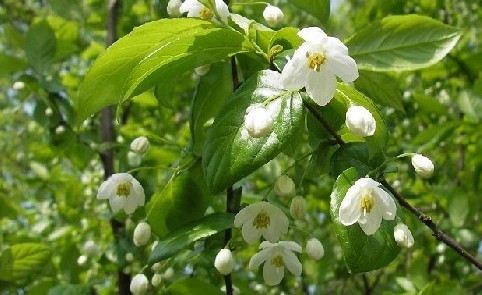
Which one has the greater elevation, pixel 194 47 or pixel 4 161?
pixel 194 47

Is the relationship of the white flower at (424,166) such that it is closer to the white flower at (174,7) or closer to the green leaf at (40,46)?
the white flower at (174,7)

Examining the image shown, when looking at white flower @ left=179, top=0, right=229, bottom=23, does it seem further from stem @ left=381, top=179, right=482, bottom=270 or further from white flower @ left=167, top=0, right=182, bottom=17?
stem @ left=381, top=179, right=482, bottom=270

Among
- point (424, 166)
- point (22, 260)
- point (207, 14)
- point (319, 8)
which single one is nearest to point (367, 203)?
point (424, 166)

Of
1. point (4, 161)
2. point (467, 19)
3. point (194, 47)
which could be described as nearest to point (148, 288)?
point (194, 47)

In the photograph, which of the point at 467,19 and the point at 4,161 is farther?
the point at 4,161

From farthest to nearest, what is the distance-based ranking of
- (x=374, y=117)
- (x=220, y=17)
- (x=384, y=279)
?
(x=384, y=279), (x=220, y=17), (x=374, y=117)

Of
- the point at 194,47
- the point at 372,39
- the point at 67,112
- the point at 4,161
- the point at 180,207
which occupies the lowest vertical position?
the point at 4,161

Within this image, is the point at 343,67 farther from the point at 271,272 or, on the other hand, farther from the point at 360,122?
the point at 271,272

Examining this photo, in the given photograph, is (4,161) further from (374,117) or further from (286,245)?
(374,117)
